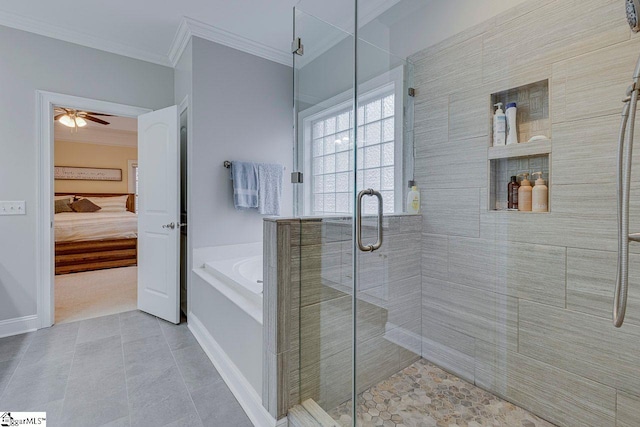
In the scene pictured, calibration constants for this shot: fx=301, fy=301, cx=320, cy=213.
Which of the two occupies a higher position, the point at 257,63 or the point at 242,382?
the point at 257,63

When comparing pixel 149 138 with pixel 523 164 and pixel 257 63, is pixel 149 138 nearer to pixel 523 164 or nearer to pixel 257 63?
pixel 257 63

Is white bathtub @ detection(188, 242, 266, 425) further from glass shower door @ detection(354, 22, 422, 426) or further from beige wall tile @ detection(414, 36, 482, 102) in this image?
A: beige wall tile @ detection(414, 36, 482, 102)

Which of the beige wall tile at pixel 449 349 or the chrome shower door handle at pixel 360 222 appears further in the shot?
the beige wall tile at pixel 449 349

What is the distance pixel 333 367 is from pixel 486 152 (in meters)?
1.37

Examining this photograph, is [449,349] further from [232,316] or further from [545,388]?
[232,316]

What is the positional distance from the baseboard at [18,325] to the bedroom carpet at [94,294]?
0.18 metres

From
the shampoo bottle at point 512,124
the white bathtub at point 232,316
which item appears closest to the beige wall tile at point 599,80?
the shampoo bottle at point 512,124

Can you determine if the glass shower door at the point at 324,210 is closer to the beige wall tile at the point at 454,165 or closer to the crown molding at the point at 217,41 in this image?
the beige wall tile at the point at 454,165

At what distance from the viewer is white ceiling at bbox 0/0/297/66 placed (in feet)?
7.65

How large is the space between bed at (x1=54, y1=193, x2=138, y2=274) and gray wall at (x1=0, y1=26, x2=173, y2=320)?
2.21 metres

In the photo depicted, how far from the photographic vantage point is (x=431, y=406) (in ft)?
4.93

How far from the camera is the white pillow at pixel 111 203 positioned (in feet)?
20.9

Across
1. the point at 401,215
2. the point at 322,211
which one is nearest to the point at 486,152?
the point at 401,215

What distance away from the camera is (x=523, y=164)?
4.94ft
